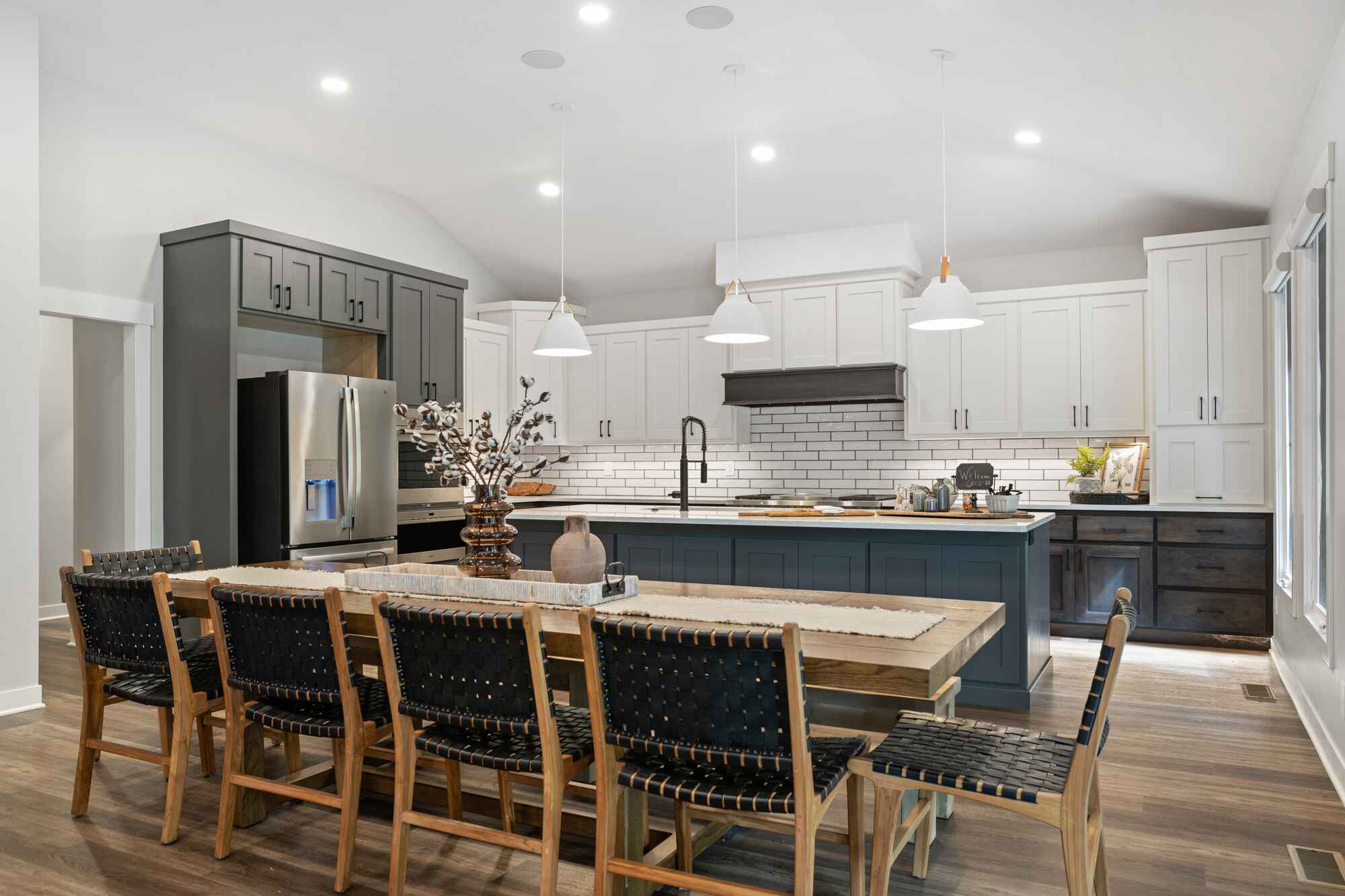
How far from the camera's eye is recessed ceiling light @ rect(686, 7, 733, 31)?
440 cm

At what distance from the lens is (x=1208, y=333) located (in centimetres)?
582

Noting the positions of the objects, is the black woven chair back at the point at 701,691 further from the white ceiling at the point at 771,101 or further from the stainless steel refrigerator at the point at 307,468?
the stainless steel refrigerator at the point at 307,468

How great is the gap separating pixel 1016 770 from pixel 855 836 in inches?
17.0

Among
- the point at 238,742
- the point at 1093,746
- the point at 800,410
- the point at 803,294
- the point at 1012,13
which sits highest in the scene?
the point at 1012,13

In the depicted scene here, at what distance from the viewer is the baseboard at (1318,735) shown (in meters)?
3.23

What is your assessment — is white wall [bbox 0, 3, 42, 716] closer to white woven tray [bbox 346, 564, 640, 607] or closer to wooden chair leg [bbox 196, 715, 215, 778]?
wooden chair leg [bbox 196, 715, 215, 778]

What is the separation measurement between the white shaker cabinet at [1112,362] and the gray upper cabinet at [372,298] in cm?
474

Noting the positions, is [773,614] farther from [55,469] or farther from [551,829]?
[55,469]

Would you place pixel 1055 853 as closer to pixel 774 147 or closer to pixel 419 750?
pixel 419 750

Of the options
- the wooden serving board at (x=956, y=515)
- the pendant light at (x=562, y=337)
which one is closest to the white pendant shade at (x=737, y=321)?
the pendant light at (x=562, y=337)

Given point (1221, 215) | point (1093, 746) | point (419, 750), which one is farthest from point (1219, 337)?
point (419, 750)

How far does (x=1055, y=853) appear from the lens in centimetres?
273

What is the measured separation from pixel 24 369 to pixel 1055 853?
15.7 feet

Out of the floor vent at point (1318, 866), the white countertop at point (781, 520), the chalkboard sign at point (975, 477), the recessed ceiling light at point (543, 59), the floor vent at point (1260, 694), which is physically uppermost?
the recessed ceiling light at point (543, 59)
